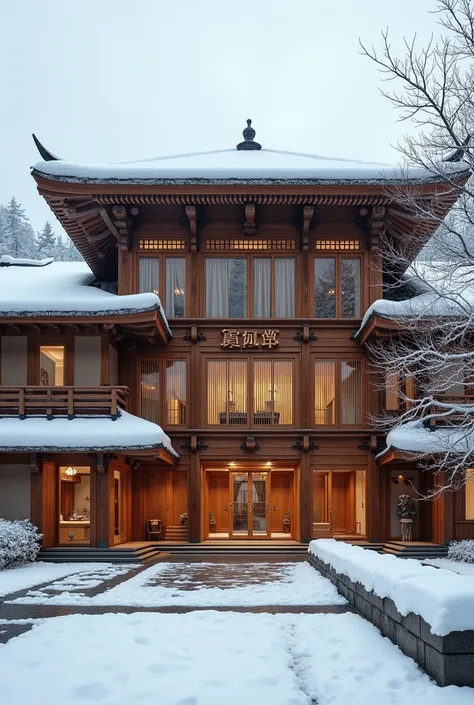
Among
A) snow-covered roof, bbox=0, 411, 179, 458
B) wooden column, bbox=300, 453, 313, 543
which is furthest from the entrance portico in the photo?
snow-covered roof, bbox=0, 411, 179, 458

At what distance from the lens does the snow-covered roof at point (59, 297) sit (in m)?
18.7

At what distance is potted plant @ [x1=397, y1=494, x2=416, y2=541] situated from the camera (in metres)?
20.2

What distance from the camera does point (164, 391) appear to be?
21250 mm

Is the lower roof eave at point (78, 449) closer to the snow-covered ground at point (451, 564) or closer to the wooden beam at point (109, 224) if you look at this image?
the wooden beam at point (109, 224)

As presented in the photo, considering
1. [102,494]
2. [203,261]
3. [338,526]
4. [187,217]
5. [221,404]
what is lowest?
[338,526]

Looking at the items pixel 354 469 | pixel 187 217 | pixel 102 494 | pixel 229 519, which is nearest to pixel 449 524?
pixel 354 469

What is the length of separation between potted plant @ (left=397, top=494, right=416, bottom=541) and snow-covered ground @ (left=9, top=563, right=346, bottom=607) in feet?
19.1

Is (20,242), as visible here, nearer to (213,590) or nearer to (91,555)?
(91,555)

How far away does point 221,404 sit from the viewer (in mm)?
21234

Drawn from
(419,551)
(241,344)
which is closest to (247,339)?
(241,344)

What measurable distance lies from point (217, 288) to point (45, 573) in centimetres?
1036

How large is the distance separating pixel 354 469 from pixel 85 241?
11.4m

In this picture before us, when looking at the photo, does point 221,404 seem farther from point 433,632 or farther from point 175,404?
point 433,632

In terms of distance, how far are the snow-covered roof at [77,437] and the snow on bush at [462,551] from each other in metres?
8.13
